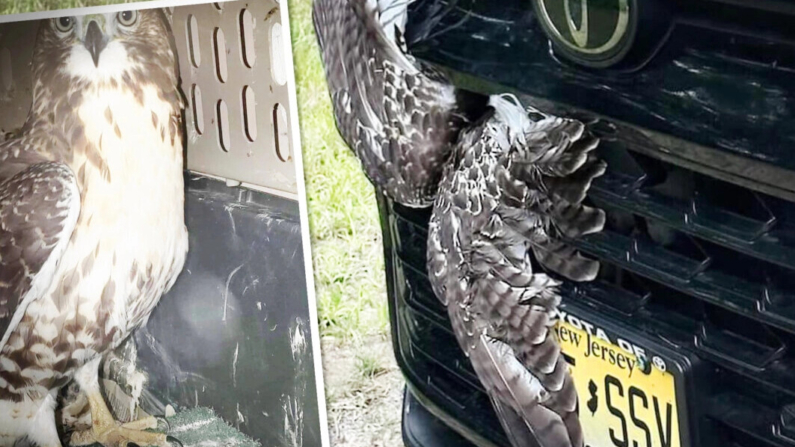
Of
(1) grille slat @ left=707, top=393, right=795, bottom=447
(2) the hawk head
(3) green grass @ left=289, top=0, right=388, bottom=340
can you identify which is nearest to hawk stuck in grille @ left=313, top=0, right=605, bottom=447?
(3) green grass @ left=289, top=0, right=388, bottom=340

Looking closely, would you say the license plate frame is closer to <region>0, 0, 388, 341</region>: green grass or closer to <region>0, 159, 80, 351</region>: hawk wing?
<region>0, 0, 388, 341</region>: green grass

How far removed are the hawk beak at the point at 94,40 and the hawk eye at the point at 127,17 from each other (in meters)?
0.05

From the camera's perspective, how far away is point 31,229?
6.48ft

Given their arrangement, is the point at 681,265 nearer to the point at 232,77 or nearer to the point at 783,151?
the point at 783,151

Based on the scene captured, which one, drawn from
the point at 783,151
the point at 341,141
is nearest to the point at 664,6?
the point at 783,151

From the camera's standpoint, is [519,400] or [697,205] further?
[519,400]

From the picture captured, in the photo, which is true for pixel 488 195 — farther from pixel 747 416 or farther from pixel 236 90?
pixel 236 90

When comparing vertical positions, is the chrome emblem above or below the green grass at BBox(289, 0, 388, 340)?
above

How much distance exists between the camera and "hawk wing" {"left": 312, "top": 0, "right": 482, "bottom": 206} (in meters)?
1.51

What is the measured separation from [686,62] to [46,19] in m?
1.34

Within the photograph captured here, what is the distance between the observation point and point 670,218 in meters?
1.13

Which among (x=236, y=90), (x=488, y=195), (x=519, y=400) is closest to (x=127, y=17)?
(x=236, y=90)

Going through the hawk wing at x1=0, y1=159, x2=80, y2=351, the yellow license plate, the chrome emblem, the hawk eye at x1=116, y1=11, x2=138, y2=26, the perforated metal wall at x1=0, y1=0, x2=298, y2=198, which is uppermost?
the chrome emblem

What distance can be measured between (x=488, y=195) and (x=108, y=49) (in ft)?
3.01
